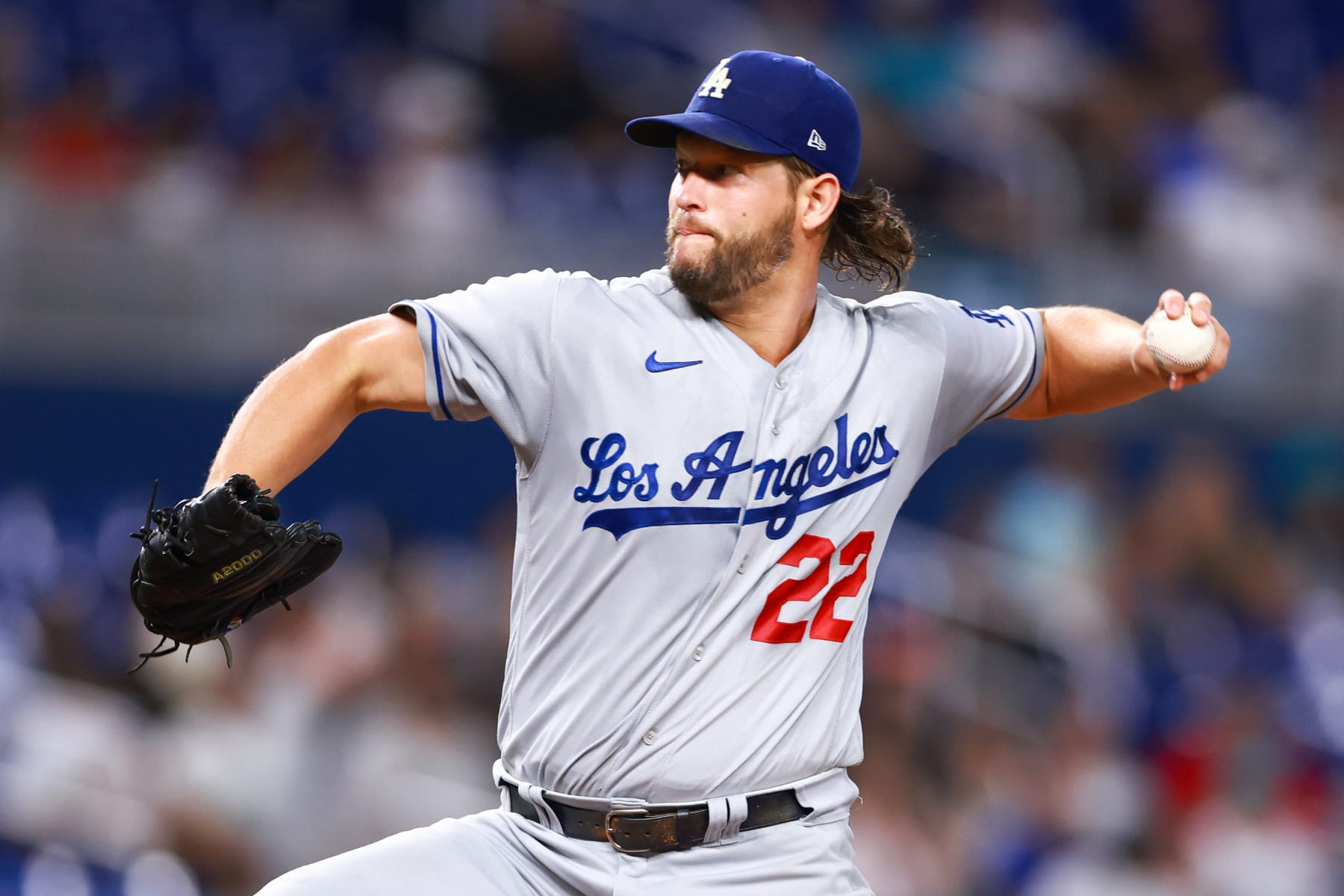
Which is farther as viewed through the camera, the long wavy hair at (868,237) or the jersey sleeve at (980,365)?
the long wavy hair at (868,237)

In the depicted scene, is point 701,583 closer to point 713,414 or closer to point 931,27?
point 713,414

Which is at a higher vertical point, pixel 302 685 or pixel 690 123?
pixel 690 123

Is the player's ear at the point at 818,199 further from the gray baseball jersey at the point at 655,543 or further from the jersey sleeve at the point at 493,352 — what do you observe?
the jersey sleeve at the point at 493,352

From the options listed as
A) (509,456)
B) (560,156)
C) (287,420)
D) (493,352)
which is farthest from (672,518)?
(560,156)

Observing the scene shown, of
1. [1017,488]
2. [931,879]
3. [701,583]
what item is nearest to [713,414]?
[701,583]

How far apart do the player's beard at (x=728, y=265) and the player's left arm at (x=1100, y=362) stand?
67 centimetres

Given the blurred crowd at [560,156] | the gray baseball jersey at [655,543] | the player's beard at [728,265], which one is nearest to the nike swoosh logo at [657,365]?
the gray baseball jersey at [655,543]

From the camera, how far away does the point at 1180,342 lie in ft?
10.6

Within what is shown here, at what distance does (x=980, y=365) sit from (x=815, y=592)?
0.63m

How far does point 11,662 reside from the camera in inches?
263

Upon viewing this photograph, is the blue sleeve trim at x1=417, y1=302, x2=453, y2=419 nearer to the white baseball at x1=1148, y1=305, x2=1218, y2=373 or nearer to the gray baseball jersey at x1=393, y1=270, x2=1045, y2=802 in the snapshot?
the gray baseball jersey at x1=393, y1=270, x2=1045, y2=802

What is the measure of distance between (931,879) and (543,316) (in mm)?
4091

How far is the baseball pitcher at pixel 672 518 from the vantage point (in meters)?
3.04

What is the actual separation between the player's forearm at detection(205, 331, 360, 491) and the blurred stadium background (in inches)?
149
